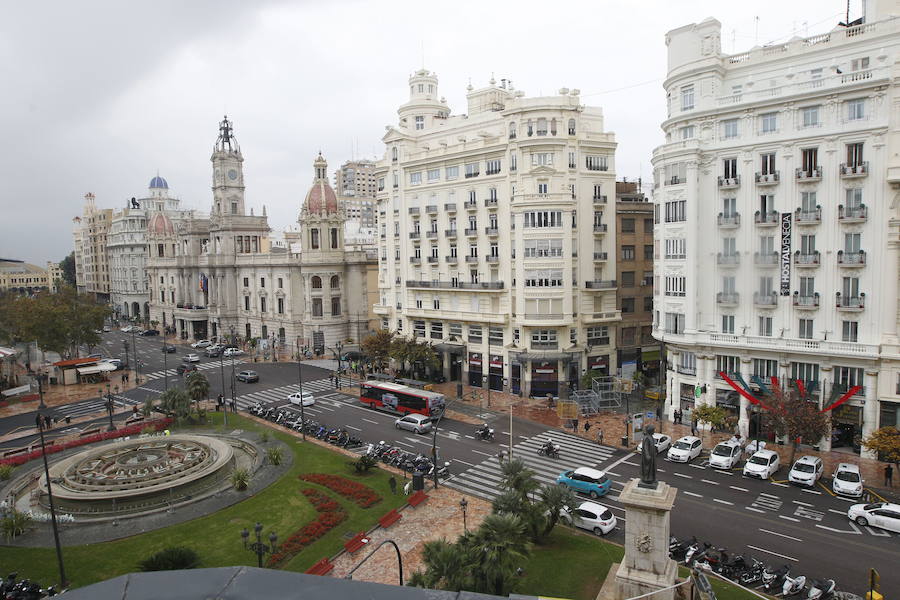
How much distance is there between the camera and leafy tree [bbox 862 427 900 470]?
117 feet

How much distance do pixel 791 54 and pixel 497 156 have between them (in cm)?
2734

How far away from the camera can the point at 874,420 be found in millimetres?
41094

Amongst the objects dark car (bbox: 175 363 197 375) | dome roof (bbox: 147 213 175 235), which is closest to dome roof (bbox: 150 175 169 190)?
dome roof (bbox: 147 213 175 235)

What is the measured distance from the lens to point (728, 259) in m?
47.3

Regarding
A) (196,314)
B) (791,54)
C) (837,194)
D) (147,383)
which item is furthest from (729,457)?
(196,314)

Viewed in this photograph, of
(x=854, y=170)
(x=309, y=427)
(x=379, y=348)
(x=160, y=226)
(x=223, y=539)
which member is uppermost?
(x=160, y=226)

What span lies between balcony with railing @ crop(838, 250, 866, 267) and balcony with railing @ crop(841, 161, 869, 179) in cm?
529

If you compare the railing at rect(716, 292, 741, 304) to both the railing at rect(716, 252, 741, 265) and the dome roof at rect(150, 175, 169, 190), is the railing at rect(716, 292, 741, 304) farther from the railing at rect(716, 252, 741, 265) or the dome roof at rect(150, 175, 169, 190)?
the dome roof at rect(150, 175, 169, 190)

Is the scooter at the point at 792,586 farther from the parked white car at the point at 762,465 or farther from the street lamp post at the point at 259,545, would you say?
the street lamp post at the point at 259,545

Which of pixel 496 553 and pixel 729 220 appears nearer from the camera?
pixel 496 553

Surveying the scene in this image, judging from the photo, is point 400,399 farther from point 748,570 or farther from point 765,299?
→ point 748,570

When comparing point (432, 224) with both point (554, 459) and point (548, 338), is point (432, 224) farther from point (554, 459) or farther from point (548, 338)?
point (554, 459)

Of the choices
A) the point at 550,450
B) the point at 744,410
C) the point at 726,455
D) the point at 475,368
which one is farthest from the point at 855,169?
the point at 475,368

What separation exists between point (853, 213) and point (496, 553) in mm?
36208
